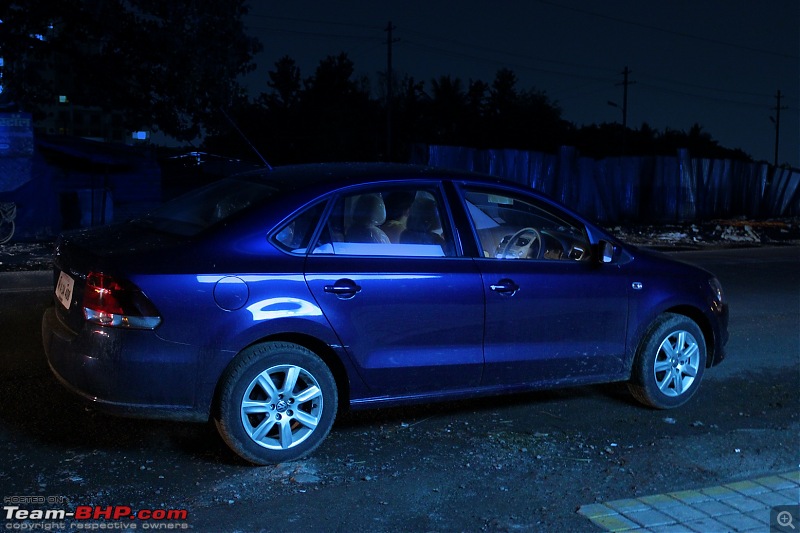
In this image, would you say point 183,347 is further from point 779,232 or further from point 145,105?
point 779,232

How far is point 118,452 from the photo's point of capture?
5.04m

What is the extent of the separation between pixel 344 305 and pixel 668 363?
2.47 metres

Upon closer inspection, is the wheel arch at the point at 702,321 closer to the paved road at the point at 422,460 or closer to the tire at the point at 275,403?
the paved road at the point at 422,460

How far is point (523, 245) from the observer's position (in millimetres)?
5992

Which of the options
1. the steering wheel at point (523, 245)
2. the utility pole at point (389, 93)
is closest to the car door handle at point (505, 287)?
the steering wheel at point (523, 245)

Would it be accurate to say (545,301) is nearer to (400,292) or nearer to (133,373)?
(400,292)

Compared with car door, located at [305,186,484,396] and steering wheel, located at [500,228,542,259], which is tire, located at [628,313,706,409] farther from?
car door, located at [305,186,484,396]

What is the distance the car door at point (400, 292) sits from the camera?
5035 mm

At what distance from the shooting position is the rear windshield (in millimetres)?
5172

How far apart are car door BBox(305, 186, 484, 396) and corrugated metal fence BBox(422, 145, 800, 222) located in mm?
15290

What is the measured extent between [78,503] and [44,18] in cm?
1907

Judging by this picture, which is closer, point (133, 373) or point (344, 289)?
point (133, 373)

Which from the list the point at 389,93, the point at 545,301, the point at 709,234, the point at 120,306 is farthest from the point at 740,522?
the point at 389,93
